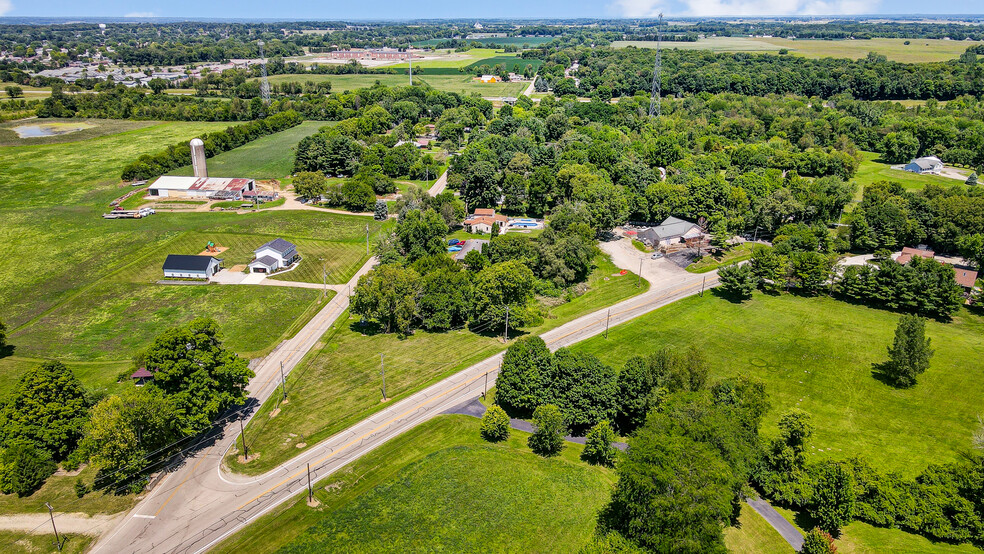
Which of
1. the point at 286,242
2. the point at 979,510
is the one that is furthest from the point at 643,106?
the point at 979,510

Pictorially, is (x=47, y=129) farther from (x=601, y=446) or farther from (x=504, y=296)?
(x=601, y=446)

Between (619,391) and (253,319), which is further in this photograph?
(253,319)

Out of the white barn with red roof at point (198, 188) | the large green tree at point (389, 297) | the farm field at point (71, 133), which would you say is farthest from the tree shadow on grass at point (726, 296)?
the farm field at point (71, 133)

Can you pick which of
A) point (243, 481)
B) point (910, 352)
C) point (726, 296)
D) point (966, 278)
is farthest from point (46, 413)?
point (966, 278)

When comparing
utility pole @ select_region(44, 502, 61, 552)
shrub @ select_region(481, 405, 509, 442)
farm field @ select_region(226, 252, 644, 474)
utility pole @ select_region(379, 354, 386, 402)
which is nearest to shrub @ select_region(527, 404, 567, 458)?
shrub @ select_region(481, 405, 509, 442)

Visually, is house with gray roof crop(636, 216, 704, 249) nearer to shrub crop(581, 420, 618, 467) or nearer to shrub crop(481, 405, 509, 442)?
shrub crop(581, 420, 618, 467)

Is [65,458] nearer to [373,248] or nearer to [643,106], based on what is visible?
[373,248]
